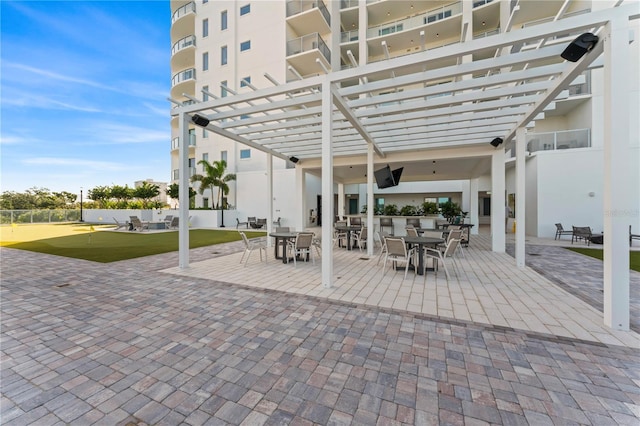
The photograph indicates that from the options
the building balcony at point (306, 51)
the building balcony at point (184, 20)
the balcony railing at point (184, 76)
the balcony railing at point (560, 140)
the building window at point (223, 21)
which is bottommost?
the balcony railing at point (560, 140)

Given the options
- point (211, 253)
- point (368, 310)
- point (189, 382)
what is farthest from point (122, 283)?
point (368, 310)

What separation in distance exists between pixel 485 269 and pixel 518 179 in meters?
2.56

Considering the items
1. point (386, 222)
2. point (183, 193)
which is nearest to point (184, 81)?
point (183, 193)

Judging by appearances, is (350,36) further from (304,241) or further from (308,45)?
(304,241)

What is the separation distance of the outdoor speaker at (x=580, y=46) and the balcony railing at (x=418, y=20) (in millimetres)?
14918

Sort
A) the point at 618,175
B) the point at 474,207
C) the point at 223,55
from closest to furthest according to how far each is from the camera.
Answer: the point at 618,175 < the point at 474,207 < the point at 223,55

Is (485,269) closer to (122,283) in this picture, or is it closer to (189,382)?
(189,382)

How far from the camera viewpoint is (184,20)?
22297 mm

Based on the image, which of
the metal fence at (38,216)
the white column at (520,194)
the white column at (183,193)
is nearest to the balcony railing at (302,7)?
the white column at (183,193)

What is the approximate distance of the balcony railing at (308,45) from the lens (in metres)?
16.9

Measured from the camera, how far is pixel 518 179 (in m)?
6.54

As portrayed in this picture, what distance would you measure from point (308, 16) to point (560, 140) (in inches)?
651

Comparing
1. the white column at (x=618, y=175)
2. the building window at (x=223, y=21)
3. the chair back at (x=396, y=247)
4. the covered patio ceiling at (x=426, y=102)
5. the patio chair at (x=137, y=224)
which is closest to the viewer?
the white column at (x=618, y=175)

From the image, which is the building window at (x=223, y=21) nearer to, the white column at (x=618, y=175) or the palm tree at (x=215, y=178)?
the palm tree at (x=215, y=178)
